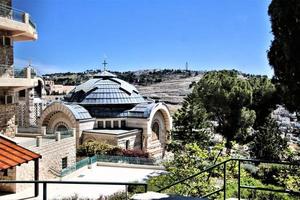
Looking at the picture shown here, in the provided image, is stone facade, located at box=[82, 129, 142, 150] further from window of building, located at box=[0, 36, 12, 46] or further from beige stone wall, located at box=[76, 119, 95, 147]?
window of building, located at box=[0, 36, 12, 46]

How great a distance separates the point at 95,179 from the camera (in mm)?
22938

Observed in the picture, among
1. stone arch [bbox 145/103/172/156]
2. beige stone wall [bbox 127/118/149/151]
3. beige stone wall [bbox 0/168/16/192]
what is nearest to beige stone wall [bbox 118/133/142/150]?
beige stone wall [bbox 127/118/149/151]

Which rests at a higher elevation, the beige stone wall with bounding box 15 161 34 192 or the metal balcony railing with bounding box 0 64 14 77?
the metal balcony railing with bounding box 0 64 14 77

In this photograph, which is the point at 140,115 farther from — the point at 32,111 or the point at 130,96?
the point at 32,111

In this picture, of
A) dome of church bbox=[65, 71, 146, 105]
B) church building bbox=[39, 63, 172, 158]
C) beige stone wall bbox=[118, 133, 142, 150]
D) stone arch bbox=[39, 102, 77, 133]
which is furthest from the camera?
dome of church bbox=[65, 71, 146, 105]

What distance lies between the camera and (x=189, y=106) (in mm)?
32406

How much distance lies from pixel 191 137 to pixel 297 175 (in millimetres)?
15244

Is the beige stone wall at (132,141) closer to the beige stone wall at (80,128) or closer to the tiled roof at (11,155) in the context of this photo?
the beige stone wall at (80,128)

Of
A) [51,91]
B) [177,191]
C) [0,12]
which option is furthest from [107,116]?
[51,91]

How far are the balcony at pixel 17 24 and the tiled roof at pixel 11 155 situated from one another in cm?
489

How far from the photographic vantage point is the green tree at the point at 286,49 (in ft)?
28.7

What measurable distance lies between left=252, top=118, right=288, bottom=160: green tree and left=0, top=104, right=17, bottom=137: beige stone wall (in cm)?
2054

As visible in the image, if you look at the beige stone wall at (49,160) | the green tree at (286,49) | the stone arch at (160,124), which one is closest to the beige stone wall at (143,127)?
the stone arch at (160,124)

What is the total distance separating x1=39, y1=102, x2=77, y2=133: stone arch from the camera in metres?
32.7
